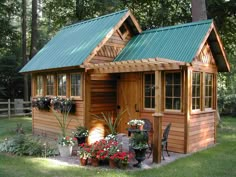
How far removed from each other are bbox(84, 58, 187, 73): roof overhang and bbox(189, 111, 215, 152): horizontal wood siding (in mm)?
2087

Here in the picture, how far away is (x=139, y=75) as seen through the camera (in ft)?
29.1

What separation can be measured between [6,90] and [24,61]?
3019 mm

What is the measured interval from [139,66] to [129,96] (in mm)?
2131

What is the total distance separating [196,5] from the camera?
1141cm

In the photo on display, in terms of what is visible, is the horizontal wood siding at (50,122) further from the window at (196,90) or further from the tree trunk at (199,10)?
the tree trunk at (199,10)

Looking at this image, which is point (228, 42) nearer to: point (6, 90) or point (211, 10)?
point (211, 10)

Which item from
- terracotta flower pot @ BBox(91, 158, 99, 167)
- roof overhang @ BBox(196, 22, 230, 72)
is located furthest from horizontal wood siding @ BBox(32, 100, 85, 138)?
roof overhang @ BBox(196, 22, 230, 72)

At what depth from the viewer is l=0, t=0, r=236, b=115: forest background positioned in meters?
14.8

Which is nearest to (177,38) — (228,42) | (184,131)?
(184,131)

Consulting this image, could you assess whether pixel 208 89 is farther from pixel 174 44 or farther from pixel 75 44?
pixel 75 44

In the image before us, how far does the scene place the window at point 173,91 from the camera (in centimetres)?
795

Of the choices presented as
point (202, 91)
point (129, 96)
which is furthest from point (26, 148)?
point (202, 91)

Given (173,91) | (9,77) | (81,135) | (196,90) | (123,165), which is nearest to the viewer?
(123,165)

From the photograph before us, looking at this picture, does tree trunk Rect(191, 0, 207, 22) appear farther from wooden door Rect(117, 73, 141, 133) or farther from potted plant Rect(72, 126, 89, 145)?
potted plant Rect(72, 126, 89, 145)
